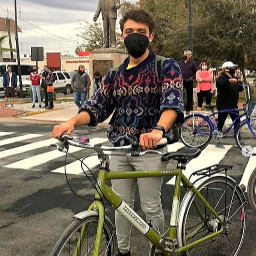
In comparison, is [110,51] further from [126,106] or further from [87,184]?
[126,106]

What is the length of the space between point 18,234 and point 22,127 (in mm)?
7887

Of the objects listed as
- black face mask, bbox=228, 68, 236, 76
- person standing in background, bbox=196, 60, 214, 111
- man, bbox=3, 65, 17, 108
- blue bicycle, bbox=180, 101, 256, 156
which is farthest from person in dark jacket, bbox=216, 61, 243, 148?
man, bbox=3, 65, 17, 108

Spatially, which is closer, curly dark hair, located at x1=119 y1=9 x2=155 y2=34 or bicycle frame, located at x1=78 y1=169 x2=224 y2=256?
bicycle frame, located at x1=78 y1=169 x2=224 y2=256

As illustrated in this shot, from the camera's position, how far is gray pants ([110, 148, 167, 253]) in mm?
2779

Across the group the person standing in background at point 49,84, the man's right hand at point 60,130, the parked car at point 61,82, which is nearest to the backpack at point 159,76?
the man's right hand at point 60,130

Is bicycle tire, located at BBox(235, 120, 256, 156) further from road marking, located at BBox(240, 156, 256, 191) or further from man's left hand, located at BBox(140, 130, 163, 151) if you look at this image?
man's left hand, located at BBox(140, 130, 163, 151)

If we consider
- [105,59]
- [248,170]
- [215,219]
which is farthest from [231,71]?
[105,59]

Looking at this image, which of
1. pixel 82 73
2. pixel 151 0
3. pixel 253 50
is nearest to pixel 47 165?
pixel 82 73

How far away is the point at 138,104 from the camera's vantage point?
272cm

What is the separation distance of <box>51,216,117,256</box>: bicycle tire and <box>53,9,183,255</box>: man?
36 cm

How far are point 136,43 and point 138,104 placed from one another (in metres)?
0.41

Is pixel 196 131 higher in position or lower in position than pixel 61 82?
lower

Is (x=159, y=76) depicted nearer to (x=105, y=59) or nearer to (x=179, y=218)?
(x=179, y=218)

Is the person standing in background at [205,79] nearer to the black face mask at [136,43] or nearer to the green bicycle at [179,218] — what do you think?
the green bicycle at [179,218]
